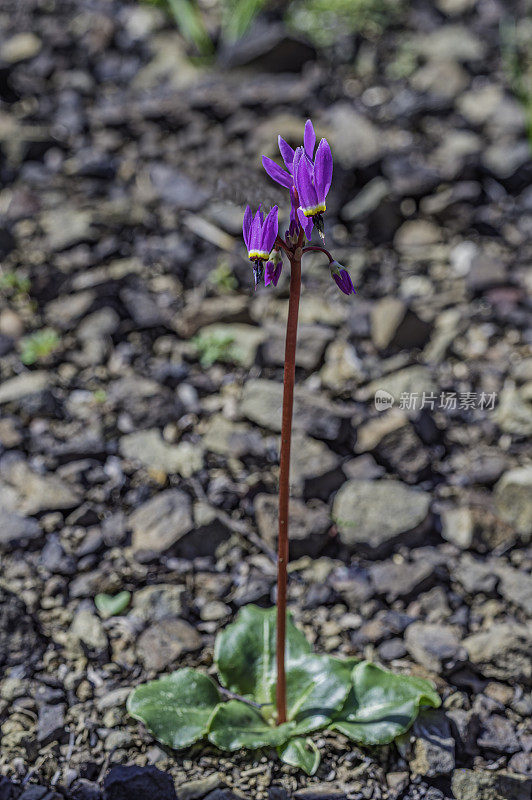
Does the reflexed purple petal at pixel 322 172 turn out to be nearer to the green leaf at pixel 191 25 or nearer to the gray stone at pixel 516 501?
the gray stone at pixel 516 501

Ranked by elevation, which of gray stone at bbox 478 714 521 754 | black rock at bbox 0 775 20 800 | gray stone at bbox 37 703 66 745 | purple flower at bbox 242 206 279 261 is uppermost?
purple flower at bbox 242 206 279 261

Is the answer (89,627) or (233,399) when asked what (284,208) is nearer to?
(233,399)

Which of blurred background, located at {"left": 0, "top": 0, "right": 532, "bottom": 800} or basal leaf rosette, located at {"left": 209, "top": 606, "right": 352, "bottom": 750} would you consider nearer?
basal leaf rosette, located at {"left": 209, "top": 606, "right": 352, "bottom": 750}

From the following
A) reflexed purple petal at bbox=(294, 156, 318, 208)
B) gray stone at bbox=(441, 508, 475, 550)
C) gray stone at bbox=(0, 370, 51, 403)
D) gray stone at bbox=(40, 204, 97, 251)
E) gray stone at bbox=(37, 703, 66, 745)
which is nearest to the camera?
reflexed purple petal at bbox=(294, 156, 318, 208)

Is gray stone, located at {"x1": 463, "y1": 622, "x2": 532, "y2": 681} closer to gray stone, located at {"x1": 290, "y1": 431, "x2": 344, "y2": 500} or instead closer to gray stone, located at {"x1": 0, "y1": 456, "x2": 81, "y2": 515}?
gray stone, located at {"x1": 290, "y1": 431, "x2": 344, "y2": 500}

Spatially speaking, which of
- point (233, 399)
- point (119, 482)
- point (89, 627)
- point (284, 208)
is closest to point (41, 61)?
point (284, 208)

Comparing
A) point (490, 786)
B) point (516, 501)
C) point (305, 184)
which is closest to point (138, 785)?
point (490, 786)

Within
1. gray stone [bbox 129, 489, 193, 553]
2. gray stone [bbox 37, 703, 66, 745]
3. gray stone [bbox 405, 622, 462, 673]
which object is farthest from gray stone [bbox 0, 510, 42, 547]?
gray stone [bbox 405, 622, 462, 673]
